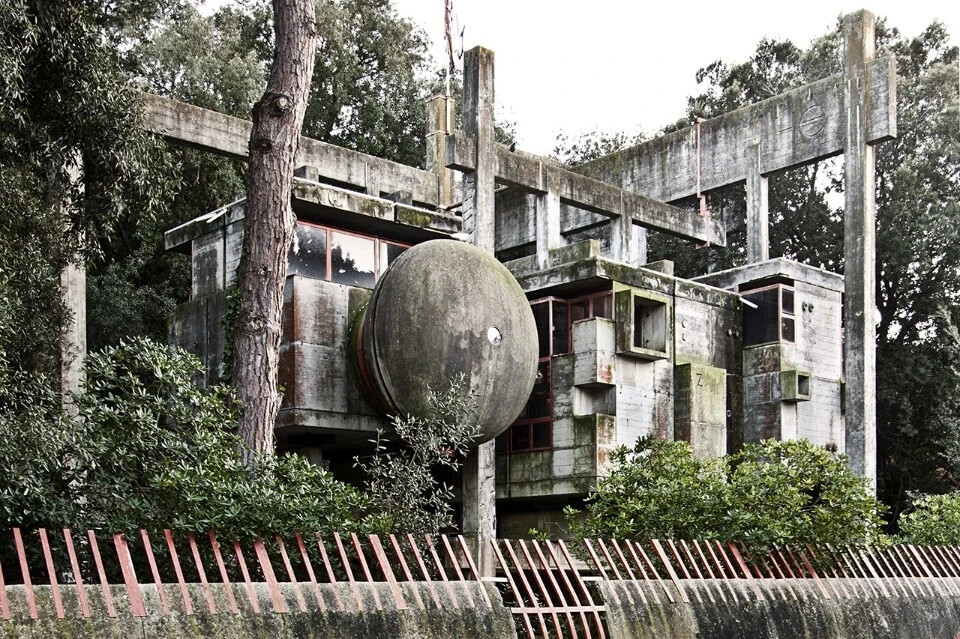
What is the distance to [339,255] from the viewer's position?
1925cm

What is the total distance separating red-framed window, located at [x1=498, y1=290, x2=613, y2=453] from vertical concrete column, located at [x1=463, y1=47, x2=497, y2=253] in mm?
2161

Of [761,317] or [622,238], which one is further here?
[622,238]

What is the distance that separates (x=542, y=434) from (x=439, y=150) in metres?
8.54

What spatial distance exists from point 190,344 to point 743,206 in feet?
62.3

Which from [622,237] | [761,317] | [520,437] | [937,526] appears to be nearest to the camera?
[937,526]

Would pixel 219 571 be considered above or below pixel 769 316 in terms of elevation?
below

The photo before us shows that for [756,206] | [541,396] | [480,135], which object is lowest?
[541,396]

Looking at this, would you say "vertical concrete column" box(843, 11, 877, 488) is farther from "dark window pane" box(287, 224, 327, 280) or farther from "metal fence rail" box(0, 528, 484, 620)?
"metal fence rail" box(0, 528, 484, 620)

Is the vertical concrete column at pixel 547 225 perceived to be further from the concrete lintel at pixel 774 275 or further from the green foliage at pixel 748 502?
the green foliage at pixel 748 502

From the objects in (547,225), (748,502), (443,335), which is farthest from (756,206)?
(748,502)

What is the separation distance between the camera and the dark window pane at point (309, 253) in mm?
18484

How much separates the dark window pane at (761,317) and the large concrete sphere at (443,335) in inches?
281

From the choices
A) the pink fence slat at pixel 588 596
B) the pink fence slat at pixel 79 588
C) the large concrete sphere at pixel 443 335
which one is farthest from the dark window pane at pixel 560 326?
the pink fence slat at pixel 79 588

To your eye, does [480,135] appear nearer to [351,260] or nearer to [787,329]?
[351,260]
